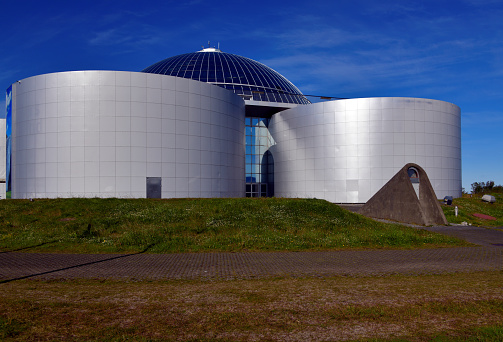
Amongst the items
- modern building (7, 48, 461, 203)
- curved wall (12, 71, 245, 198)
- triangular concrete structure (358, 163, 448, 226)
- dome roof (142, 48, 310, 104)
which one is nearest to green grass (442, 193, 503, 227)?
triangular concrete structure (358, 163, 448, 226)

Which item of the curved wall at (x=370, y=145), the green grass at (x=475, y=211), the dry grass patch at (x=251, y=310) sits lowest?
the green grass at (x=475, y=211)

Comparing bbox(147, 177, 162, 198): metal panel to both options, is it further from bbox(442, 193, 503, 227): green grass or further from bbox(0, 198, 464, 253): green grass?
bbox(442, 193, 503, 227): green grass

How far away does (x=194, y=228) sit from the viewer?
21250 millimetres

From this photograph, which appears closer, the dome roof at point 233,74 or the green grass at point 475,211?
the green grass at point 475,211

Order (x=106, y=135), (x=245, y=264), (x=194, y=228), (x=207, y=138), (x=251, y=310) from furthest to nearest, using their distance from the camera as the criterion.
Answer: (x=207, y=138) < (x=106, y=135) < (x=194, y=228) < (x=245, y=264) < (x=251, y=310)

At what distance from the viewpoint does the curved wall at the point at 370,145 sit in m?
46.6

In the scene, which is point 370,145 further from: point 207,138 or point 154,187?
point 154,187

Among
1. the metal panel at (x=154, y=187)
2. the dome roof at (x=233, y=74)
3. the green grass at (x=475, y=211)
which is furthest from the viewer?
the dome roof at (x=233, y=74)

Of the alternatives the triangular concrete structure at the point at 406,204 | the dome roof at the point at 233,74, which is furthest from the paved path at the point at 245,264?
the dome roof at the point at 233,74

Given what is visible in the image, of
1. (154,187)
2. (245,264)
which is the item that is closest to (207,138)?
(154,187)

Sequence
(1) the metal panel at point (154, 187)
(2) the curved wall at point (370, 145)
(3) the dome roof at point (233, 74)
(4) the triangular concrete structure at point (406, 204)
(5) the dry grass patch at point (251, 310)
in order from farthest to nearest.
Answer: (3) the dome roof at point (233, 74) → (2) the curved wall at point (370, 145) → (1) the metal panel at point (154, 187) → (4) the triangular concrete structure at point (406, 204) → (5) the dry grass patch at point (251, 310)

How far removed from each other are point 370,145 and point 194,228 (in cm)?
3153

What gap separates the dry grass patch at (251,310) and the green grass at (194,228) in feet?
24.8

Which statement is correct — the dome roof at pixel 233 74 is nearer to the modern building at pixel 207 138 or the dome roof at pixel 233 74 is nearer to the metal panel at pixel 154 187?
the modern building at pixel 207 138
